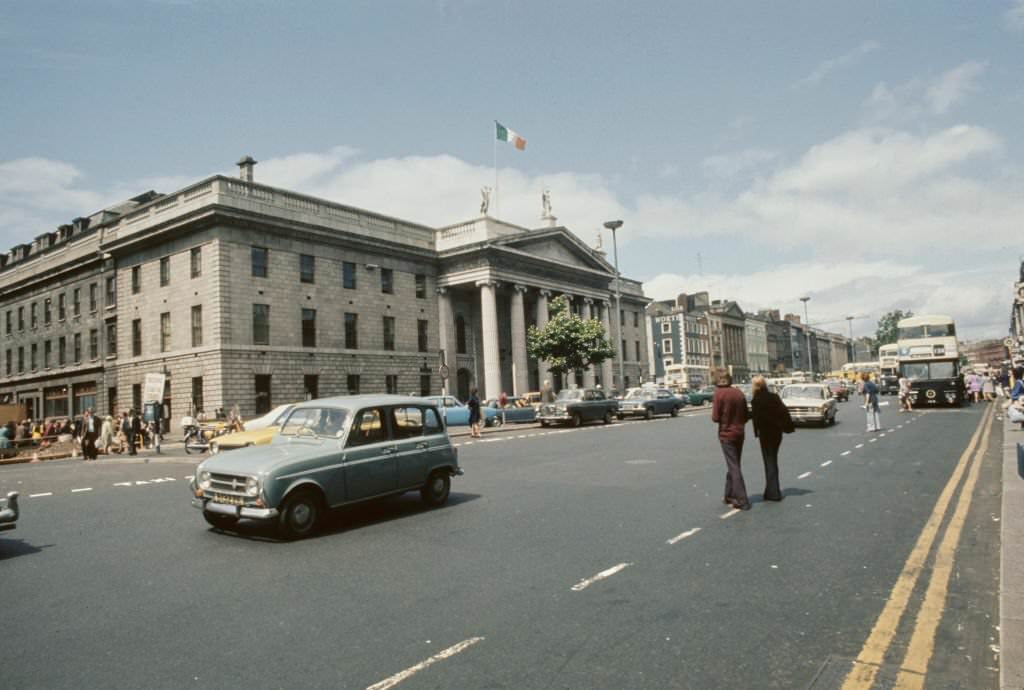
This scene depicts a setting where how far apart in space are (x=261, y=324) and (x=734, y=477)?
30.6 meters

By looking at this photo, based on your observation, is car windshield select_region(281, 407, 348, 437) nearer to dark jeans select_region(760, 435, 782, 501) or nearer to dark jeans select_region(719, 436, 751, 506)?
dark jeans select_region(719, 436, 751, 506)

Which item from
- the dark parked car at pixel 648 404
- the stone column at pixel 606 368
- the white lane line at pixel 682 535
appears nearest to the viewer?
the white lane line at pixel 682 535

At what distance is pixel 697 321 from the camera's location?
315ft

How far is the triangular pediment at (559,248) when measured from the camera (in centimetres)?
4859

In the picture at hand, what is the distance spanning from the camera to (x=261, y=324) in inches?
1364

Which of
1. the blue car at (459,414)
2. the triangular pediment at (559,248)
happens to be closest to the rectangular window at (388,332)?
the triangular pediment at (559,248)

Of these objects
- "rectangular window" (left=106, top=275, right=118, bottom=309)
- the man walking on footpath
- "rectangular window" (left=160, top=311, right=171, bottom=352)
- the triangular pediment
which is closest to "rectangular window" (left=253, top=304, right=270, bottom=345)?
"rectangular window" (left=160, top=311, right=171, bottom=352)

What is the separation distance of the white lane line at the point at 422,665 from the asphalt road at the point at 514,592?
0.02 m

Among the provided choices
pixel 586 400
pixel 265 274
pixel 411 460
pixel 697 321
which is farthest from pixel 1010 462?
pixel 697 321

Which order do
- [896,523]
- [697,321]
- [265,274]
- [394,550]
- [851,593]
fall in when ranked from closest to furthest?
1. [851,593]
2. [394,550]
3. [896,523]
4. [265,274]
5. [697,321]

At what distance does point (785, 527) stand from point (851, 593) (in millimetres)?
2408

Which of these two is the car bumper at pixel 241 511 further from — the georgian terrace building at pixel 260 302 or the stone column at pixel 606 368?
the stone column at pixel 606 368

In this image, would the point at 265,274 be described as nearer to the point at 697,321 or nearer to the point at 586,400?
the point at 586,400

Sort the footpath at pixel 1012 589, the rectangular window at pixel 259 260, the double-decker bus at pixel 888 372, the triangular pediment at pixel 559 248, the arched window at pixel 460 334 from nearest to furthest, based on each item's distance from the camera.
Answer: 1. the footpath at pixel 1012 589
2. the rectangular window at pixel 259 260
3. the arched window at pixel 460 334
4. the triangular pediment at pixel 559 248
5. the double-decker bus at pixel 888 372
